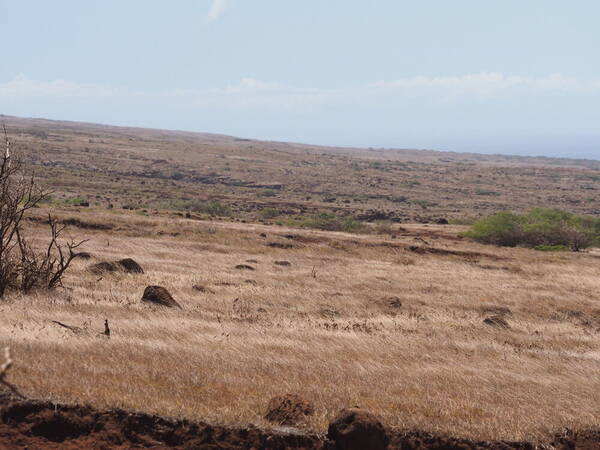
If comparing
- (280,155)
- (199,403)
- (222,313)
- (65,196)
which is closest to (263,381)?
(199,403)

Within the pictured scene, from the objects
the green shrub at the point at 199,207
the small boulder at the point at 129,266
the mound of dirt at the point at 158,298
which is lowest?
the green shrub at the point at 199,207

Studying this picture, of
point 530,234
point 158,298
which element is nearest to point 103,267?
point 158,298

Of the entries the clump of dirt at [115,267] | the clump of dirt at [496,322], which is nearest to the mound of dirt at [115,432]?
the clump of dirt at [496,322]

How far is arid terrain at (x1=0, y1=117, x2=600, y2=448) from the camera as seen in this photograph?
9656 mm

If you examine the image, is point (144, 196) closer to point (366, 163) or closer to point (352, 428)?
point (352, 428)

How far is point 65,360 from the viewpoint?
33.8 feet

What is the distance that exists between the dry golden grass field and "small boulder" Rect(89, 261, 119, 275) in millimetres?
483

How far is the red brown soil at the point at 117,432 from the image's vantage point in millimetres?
7844

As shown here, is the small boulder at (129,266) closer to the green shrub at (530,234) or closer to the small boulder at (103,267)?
the small boulder at (103,267)

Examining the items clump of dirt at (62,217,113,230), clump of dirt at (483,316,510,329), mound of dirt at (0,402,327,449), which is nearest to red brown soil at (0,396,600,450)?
mound of dirt at (0,402,327,449)

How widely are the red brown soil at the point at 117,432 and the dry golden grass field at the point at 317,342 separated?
9.5 inches

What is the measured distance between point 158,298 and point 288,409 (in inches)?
345

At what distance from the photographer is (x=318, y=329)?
16.1 m

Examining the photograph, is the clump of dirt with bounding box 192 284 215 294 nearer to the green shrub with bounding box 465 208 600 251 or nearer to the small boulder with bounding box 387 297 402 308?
the small boulder with bounding box 387 297 402 308
